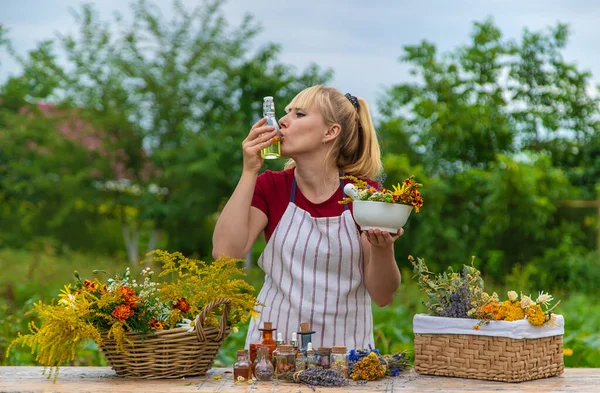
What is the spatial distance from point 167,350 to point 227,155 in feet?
27.2

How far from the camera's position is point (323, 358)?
9.72 feet

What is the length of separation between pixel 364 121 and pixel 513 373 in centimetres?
128

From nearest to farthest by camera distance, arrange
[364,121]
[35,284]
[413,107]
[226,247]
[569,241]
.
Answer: [226,247], [364,121], [35,284], [569,241], [413,107]

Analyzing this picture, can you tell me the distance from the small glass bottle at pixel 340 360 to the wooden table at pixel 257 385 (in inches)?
3.0

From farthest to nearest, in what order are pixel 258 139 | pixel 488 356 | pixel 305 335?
pixel 258 139 → pixel 305 335 → pixel 488 356

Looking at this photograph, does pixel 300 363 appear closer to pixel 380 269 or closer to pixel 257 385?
pixel 257 385

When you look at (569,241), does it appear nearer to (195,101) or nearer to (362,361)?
(195,101)

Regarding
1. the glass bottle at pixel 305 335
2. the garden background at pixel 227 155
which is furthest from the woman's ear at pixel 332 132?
the garden background at pixel 227 155

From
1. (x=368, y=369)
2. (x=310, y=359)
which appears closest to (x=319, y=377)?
(x=310, y=359)

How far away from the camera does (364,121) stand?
11.7 ft

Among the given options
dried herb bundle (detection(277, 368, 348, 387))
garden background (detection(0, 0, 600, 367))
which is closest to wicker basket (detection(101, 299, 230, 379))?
dried herb bundle (detection(277, 368, 348, 387))

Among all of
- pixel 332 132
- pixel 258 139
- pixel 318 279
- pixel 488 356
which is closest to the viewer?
pixel 488 356

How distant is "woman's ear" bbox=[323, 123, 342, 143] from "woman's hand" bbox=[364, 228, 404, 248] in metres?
0.60

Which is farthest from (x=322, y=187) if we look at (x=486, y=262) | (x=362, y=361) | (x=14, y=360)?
(x=486, y=262)
